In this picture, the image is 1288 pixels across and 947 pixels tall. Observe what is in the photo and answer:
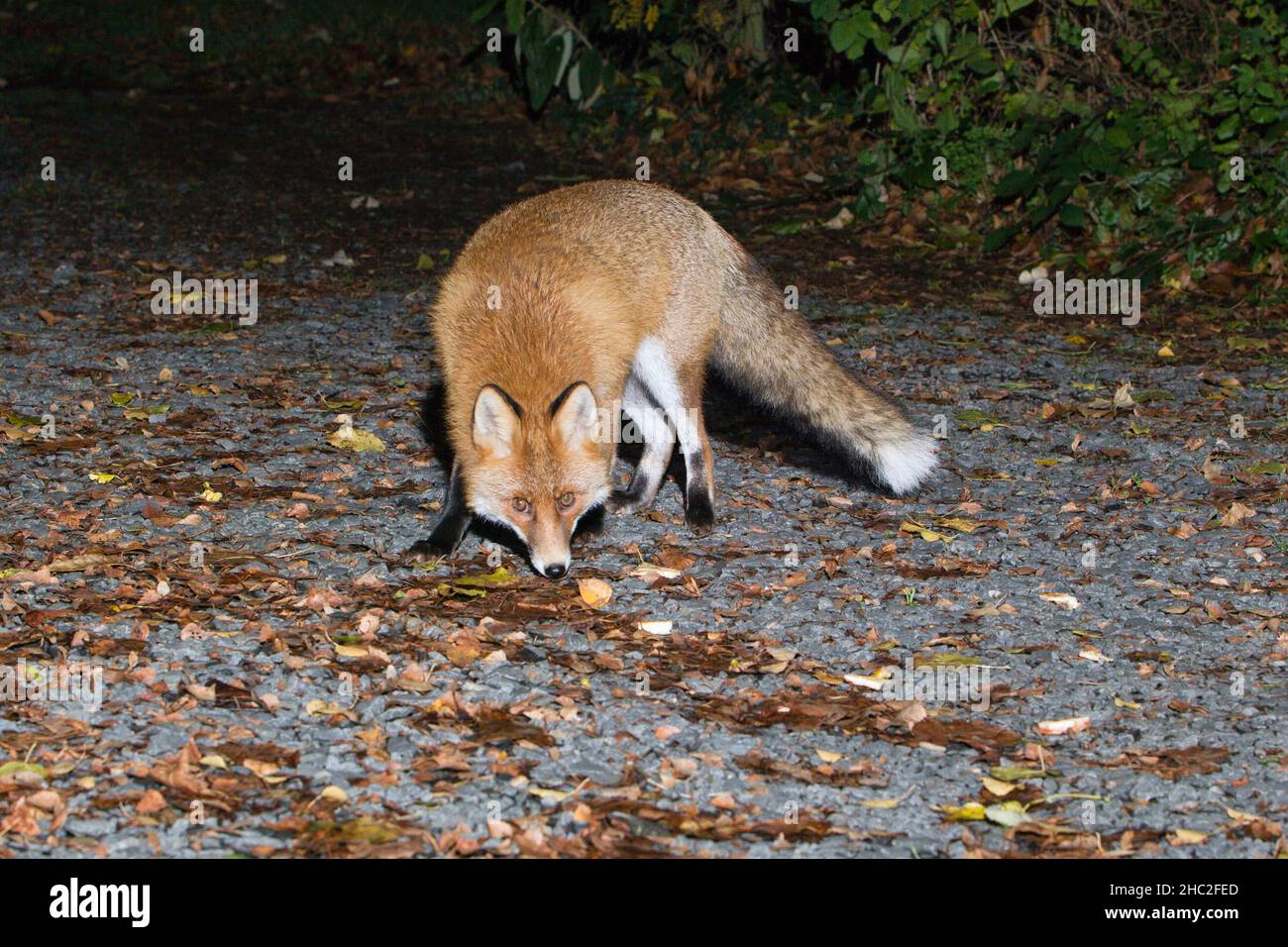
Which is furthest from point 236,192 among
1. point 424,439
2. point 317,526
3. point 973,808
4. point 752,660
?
point 973,808

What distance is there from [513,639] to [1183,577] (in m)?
2.55

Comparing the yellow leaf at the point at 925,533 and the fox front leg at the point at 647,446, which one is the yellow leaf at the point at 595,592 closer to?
the fox front leg at the point at 647,446

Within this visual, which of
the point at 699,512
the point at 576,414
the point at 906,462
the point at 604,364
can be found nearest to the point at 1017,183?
the point at 906,462

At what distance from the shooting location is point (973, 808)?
3592mm

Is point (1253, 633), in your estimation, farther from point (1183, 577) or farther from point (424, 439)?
point (424, 439)

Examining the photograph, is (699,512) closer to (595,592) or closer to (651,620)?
(595,592)

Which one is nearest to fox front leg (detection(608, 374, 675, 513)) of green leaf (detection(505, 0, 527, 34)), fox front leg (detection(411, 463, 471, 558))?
fox front leg (detection(411, 463, 471, 558))

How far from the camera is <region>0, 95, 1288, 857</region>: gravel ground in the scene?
351cm

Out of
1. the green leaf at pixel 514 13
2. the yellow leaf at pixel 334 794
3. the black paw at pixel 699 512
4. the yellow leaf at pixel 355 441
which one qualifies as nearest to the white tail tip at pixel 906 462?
the black paw at pixel 699 512

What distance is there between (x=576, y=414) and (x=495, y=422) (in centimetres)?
28

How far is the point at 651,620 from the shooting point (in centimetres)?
477

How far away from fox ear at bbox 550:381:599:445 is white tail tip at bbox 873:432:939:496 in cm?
143

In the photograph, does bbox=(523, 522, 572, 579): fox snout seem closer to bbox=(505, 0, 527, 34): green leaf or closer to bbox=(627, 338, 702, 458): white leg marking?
bbox=(627, 338, 702, 458): white leg marking

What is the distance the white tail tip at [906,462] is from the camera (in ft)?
19.0
